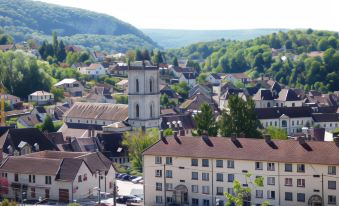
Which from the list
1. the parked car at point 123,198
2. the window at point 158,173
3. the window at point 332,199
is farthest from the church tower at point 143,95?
the window at point 332,199

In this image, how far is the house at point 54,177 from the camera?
211 ft

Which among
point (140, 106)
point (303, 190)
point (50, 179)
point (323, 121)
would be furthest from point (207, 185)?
point (323, 121)

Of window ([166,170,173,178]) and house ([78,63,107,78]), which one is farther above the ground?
window ([166,170,173,178])

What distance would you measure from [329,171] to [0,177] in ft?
80.2

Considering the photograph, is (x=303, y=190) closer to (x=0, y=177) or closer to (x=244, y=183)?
(x=244, y=183)

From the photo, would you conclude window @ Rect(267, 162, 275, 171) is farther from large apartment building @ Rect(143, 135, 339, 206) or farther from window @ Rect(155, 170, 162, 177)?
window @ Rect(155, 170, 162, 177)

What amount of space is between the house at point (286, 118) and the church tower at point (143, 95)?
16232mm

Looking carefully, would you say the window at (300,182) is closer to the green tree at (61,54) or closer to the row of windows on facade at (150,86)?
the row of windows on facade at (150,86)

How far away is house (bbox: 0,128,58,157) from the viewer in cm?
7312

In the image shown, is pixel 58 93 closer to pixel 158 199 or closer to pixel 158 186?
pixel 158 186

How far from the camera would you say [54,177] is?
211 feet

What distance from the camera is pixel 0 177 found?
219ft

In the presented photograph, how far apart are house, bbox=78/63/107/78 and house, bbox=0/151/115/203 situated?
3856 inches

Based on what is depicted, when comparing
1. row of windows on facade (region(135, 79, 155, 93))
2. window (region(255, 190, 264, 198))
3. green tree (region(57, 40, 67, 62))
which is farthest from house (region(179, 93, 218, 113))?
window (region(255, 190, 264, 198))
